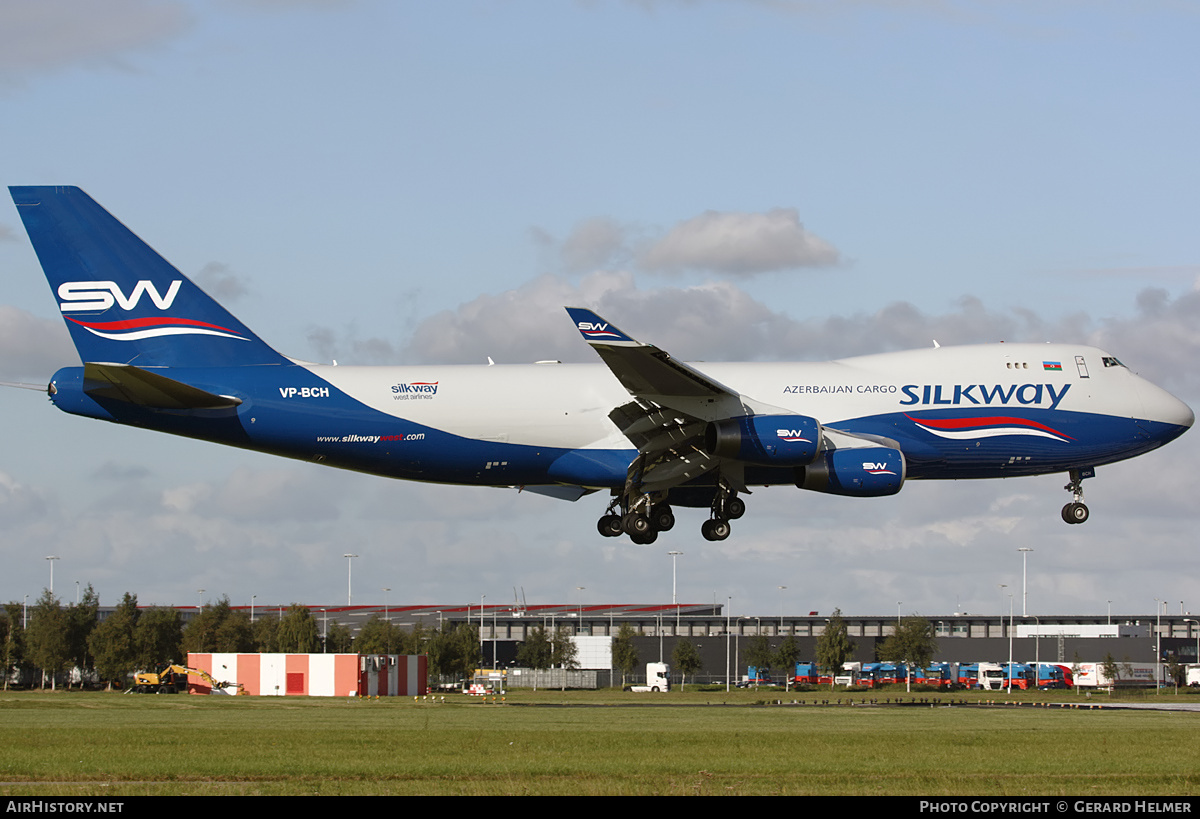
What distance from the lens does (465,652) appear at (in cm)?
12738

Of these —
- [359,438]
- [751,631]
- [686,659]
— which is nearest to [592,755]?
[359,438]

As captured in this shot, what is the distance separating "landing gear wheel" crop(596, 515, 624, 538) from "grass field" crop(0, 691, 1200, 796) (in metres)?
6.19

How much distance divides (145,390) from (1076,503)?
98.9 ft

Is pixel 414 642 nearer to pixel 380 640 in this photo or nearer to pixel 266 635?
pixel 380 640

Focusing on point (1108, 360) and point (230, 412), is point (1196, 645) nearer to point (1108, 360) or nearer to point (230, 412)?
point (1108, 360)

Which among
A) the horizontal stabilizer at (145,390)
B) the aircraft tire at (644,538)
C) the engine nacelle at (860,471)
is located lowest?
the aircraft tire at (644,538)

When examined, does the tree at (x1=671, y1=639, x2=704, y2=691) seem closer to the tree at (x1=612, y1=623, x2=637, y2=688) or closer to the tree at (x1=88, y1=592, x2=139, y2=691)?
the tree at (x1=612, y1=623, x2=637, y2=688)

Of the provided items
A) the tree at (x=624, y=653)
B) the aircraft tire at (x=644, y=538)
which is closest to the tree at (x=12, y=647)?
the tree at (x=624, y=653)

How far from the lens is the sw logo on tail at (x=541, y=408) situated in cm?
4269

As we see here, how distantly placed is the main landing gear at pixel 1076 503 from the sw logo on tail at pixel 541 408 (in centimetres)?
101

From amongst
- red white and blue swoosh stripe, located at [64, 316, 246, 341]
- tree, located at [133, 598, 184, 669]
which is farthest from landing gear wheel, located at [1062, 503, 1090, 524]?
tree, located at [133, 598, 184, 669]

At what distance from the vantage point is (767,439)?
133 feet

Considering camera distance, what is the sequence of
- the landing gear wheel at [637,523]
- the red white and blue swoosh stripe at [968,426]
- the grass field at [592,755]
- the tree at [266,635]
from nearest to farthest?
1. the grass field at [592,755]
2. the red white and blue swoosh stripe at [968,426]
3. the landing gear wheel at [637,523]
4. the tree at [266,635]

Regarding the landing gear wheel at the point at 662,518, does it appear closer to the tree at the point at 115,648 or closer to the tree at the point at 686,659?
the tree at the point at 115,648
